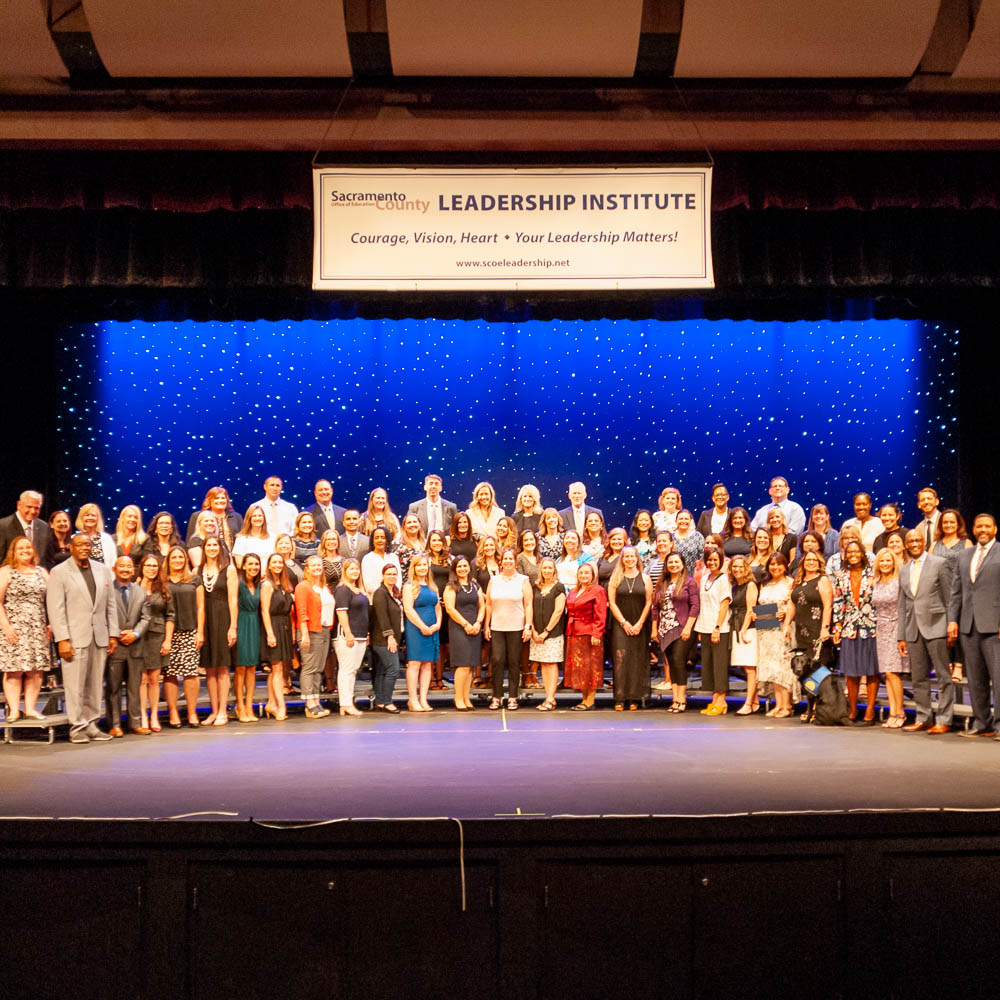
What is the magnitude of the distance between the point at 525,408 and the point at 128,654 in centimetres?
525

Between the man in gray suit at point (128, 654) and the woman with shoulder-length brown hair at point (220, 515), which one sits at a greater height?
the woman with shoulder-length brown hair at point (220, 515)

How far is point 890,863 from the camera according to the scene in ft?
13.3

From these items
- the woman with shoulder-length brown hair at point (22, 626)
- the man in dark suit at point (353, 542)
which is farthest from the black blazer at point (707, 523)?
the woman with shoulder-length brown hair at point (22, 626)

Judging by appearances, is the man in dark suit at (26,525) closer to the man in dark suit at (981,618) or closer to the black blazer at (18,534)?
the black blazer at (18,534)

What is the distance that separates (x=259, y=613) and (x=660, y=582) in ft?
10.6

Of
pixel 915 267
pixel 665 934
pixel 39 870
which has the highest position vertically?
pixel 915 267

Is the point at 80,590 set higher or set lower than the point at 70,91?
lower

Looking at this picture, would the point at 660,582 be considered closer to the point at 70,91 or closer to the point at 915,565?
the point at 915,565

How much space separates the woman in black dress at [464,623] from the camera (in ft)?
27.5

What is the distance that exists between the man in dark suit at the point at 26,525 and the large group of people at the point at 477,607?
0.05 feet

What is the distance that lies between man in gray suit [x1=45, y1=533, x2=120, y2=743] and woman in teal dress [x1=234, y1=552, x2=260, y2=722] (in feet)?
3.26

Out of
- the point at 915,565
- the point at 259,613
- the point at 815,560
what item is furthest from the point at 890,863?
the point at 259,613

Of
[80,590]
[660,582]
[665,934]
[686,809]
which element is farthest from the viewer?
[660,582]

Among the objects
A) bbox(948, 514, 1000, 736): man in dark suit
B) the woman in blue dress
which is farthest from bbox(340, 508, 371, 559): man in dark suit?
bbox(948, 514, 1000, 736): man in dark suit
